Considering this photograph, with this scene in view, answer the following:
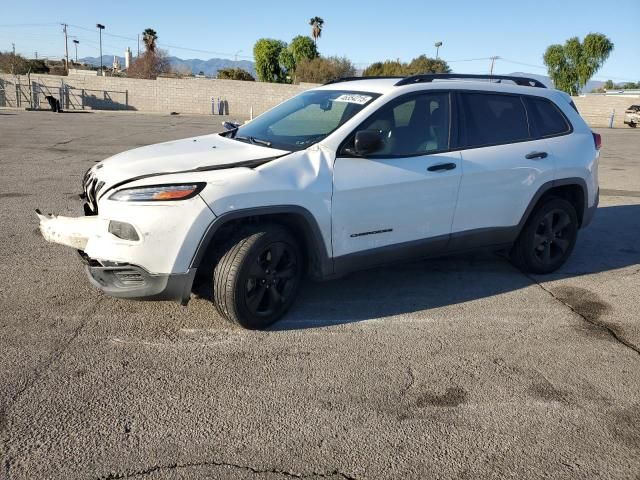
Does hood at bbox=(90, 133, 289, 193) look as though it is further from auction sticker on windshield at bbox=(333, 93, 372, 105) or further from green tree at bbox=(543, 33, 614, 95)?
green tree at bbox=(543, 33, 614, 95)

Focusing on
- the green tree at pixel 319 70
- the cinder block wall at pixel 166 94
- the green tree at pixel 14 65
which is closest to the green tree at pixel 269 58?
the green tree at pixel 319 70

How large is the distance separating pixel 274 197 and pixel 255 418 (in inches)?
57.8

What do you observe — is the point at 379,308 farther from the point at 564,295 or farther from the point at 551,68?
the point at 551,68

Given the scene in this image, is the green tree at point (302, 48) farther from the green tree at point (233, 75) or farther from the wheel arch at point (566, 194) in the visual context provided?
the wheel arch at point (566, 194)

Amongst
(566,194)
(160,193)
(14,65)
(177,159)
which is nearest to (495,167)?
(566,194)

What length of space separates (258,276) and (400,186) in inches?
51.1

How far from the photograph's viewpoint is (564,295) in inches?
196

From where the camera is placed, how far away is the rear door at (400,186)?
410cm


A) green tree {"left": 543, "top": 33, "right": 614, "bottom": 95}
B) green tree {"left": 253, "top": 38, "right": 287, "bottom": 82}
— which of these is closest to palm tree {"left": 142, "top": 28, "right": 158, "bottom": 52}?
green tree {"left": 253, "top": 38, "right": 287, "bottom": 82}

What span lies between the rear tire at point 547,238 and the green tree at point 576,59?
6326cm

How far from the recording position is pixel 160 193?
140 inches

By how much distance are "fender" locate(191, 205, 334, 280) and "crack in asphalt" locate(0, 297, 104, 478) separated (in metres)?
0.99

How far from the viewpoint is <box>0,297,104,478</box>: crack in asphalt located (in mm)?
2646

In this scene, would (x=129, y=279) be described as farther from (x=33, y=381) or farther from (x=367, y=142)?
(x=367, y=142)
